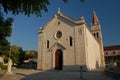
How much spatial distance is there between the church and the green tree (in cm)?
1800

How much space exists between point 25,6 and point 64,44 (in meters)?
20.0

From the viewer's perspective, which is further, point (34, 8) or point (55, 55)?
point (55, 55)

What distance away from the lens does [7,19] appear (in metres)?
11.8

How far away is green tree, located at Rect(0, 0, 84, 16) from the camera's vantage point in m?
8.27

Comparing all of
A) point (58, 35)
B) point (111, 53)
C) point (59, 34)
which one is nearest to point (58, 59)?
point (58, 35)

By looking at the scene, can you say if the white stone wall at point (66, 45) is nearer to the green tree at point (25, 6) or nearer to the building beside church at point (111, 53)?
the green tree at point (25, 6)

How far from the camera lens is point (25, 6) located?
28.4 feet

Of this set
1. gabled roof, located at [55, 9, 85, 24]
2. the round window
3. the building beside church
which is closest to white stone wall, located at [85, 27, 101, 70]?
gabled roof, located at [55, 9, 85, 24]

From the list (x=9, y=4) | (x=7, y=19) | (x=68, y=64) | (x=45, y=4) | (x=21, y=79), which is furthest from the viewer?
(x=68, y=64)

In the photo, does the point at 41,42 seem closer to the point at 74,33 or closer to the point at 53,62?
the point at 53,62

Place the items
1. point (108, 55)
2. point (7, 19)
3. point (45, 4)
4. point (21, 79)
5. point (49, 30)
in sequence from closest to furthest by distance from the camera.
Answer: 1. point (45, 4)
2. point (7, 19)
3. point (21, 79)
4. point (49, 30)
5. point (108, 55)

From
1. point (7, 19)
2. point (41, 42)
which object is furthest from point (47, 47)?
point (7, 19)

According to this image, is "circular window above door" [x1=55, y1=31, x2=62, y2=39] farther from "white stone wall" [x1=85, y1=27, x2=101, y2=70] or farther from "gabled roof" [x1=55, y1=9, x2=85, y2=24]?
"white stone wall" [x1=85, y1=27, x2=101, y2=70]

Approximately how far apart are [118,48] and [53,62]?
139 feet
